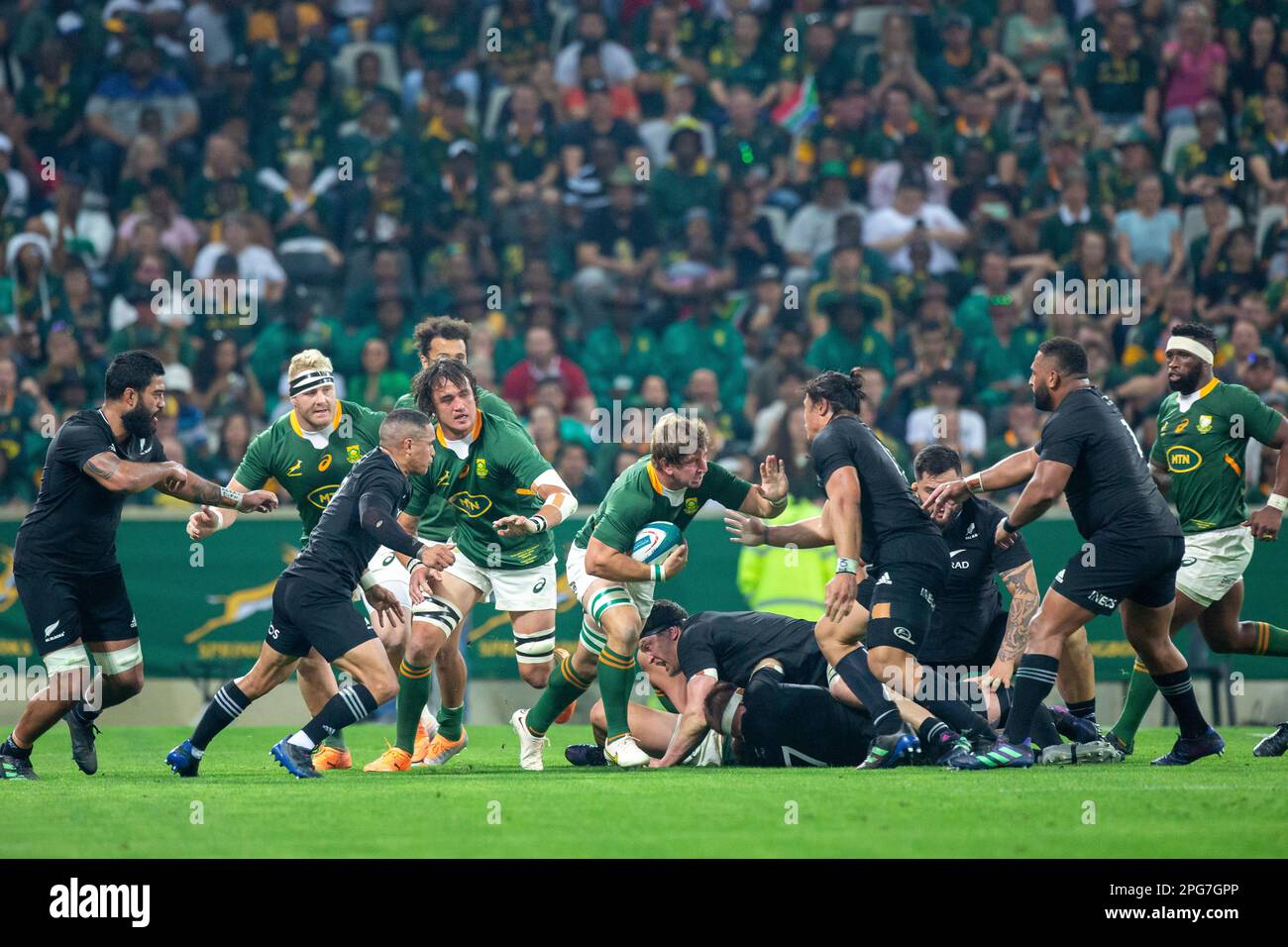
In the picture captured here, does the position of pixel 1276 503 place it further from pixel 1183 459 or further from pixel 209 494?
pixel 209 494

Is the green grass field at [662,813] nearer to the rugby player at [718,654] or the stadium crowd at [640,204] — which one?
the rugby player at [718,654]

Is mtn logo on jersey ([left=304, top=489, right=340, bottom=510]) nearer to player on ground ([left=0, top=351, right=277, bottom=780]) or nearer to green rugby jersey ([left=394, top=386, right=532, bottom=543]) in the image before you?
green rugby jersey ([left=394, top=386, right=532, bottom=543])

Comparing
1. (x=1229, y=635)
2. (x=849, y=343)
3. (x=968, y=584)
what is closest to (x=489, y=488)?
(x=968, y=584)

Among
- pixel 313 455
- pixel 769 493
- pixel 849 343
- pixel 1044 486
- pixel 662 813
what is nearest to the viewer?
pixel 662 813

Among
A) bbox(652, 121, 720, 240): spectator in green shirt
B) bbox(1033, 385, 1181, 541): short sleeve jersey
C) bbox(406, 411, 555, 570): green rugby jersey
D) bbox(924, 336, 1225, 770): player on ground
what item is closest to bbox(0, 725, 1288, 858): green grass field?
Result: bbox(924, 336, 1225, 770): player on ground

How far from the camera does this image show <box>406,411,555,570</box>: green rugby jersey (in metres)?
10.4

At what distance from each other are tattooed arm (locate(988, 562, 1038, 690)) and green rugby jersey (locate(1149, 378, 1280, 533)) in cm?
106

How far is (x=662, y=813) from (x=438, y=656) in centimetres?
344

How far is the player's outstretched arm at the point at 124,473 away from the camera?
9469mm

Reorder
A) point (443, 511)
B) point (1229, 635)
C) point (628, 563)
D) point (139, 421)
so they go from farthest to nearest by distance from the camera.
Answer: point (443, 511) < point (1229, 635) < point (628, 563) < point (139, 421)

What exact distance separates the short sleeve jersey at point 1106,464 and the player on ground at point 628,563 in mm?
1762

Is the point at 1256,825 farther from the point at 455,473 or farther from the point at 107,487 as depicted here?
the point at 107,487

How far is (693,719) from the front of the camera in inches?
384

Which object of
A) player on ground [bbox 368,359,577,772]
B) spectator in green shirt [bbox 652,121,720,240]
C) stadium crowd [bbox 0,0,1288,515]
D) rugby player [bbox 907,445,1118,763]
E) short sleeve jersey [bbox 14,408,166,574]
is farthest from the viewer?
spectator in green shirt [bbox 652,121,720,240]
